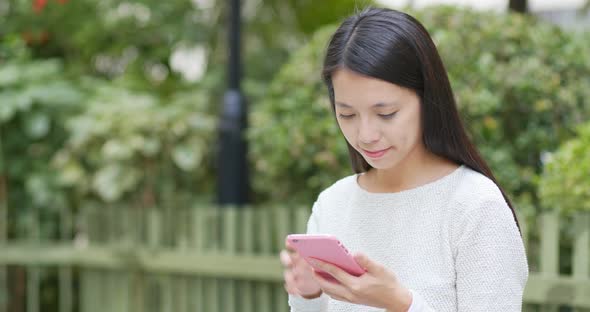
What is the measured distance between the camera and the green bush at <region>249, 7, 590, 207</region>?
168 inches

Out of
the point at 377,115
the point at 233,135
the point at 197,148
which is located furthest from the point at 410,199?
the point at 197,148

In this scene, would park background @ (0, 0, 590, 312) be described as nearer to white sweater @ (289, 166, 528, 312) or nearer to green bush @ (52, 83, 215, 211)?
green bush @ (52, 83, 215, 211)

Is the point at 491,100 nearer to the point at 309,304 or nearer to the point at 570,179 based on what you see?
the point at 570,179

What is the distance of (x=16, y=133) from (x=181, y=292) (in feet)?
5.29

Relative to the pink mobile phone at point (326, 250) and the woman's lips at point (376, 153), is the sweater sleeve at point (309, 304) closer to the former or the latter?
the pink mobile phone at point (326, 250)

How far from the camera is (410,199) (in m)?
1.94

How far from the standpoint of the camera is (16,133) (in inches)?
221

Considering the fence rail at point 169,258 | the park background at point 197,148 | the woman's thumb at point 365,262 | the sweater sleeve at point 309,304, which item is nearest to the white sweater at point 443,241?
the sweater sleeve at point 309,304

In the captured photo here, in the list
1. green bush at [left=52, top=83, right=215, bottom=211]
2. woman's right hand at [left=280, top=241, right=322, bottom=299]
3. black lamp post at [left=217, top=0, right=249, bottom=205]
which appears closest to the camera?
woman's right hand at [left=280, top=241, right=322, bottom=299]

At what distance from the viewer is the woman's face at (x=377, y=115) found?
1786 millimetres

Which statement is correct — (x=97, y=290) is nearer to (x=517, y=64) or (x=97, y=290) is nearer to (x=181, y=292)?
(x=181, y=292)

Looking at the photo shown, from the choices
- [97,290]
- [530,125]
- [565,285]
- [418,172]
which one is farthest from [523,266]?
[97,290]

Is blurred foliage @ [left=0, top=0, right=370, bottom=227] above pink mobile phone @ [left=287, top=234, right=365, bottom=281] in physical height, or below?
above

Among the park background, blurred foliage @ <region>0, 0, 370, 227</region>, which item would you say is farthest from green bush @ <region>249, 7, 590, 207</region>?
blurred foliage @ <region>0, 0, 370, 227</region>
